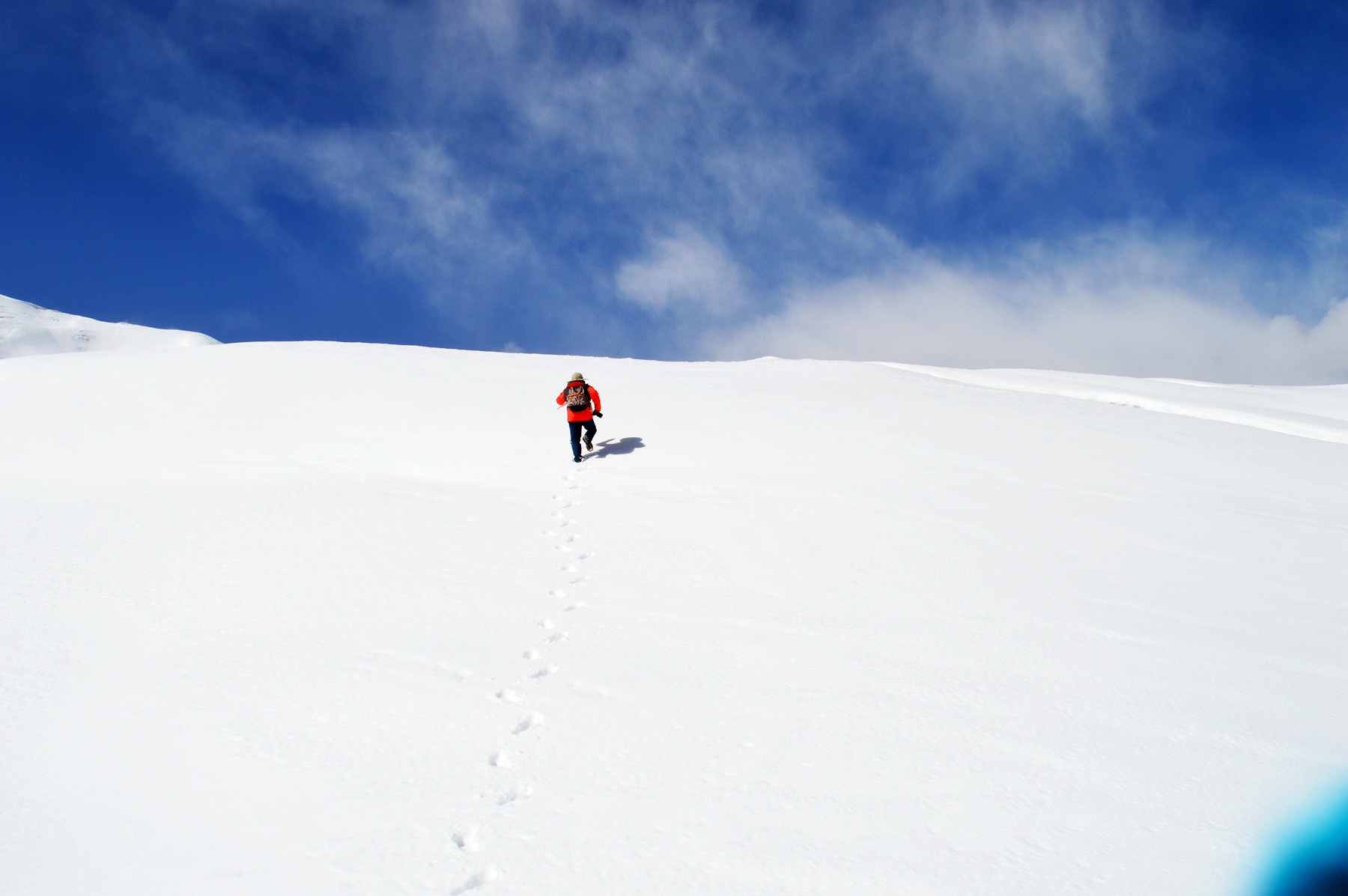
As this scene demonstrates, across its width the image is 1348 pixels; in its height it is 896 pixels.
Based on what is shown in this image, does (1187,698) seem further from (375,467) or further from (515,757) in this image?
(375,467)

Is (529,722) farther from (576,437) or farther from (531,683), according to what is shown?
(576,437)

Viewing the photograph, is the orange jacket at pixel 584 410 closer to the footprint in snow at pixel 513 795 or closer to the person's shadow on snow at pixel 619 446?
the person's shadow on snow at pixel 619 446

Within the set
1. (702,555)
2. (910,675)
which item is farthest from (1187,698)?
(702,555)

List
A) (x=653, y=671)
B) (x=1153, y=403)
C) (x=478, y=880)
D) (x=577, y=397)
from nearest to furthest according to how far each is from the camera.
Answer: (x=478, y=880) < (x=653, y=671) < (x=577, y=397) < (x=1153, y=403)

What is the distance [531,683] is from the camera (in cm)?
405

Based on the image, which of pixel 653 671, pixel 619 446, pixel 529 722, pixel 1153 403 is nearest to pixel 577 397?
pixel 619 446

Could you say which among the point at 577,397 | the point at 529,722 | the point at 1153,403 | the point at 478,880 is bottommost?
the point at 478,880

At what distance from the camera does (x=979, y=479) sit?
9.15 m

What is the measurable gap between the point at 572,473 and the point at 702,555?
3436 millimetres

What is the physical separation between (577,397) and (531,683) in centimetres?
649

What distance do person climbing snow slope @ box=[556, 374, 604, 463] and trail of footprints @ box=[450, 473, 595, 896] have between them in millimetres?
2545

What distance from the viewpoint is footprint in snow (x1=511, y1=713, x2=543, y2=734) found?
11.8 ft

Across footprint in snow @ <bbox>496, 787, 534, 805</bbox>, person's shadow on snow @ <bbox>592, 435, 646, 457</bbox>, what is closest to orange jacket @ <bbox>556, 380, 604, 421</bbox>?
person's shadow on snow @ <bbox>592, 435, 646, 457</bbox>

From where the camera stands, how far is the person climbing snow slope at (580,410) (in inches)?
386
